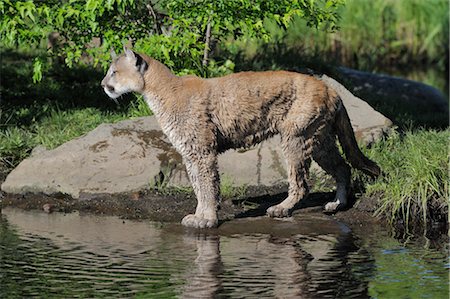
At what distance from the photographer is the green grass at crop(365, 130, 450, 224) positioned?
1141cm

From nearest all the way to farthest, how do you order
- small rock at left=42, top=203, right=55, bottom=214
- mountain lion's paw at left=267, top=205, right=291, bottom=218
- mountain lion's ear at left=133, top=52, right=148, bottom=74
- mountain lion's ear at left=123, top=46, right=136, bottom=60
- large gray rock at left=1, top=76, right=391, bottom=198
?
mountain lion's ear at left=123, top=46, right=136, bottom=60, mountain lion's ear at left=133, top=52, right=148, bottom=74, mountain lion's paw at left=267, top=205, right=291, bottom=218, small rock at left=42, top=203, right=55, bottom=214, large gray rock at left=1, top=76, right=391, bottom=198

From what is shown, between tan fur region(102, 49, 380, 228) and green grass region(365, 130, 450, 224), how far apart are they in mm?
844

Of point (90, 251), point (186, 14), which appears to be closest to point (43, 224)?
point (90, 251)

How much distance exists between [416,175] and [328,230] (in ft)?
3.84

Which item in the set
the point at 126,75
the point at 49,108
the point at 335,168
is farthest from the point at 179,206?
the point at 49,108

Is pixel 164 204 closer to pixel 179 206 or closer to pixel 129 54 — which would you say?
pixel 179 206

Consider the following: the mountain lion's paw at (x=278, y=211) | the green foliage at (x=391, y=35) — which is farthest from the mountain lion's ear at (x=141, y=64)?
the green foliage at (x=391, y=35)

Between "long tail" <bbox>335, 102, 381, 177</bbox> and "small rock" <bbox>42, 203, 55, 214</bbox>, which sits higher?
"long tail" <bbox>335, 102, 381, 177</bbox>

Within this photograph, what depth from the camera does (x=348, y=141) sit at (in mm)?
11734

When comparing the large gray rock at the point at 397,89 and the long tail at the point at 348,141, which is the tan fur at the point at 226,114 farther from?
the large gray rock at the point at 397,89

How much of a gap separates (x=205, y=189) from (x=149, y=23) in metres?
3.74

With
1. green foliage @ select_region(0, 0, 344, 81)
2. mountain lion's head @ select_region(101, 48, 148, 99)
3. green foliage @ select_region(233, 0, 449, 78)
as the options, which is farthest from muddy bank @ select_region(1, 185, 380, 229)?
green foliage @ select_region(233, 0, 449, 78)

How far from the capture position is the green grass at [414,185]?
11.4 metres

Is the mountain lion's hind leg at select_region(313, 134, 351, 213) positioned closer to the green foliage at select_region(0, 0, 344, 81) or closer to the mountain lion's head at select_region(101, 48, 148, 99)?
the mountain lion's head at select_region(101, 48, 148, 99)
